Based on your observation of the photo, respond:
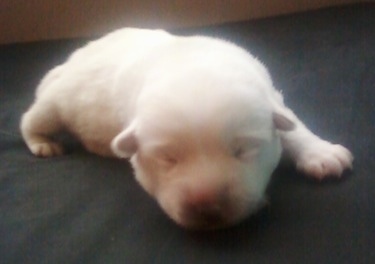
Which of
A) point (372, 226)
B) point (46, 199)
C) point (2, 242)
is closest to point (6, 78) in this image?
point (46, 199)

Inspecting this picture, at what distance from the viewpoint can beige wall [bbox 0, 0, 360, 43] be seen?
9.80 ft

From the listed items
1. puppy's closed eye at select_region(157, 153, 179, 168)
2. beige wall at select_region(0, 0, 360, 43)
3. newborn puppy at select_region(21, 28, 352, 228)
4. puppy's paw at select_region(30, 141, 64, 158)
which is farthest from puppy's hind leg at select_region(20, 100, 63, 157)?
beige wall at select_region(0, 0, 360, 43)

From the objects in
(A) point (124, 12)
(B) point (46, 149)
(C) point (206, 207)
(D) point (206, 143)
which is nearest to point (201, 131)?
(D) point (206, 143)

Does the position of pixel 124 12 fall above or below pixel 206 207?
below

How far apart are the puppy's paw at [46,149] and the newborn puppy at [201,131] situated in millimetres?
147

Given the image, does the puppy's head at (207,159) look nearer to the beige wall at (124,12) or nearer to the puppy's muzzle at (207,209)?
the puppy's muzzle at (207,209)

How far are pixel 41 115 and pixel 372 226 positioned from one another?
3.44 feet

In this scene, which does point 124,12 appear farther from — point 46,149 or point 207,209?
point 207,209

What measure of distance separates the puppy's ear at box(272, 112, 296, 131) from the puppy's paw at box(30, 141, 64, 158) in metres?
0.72

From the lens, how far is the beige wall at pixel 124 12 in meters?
2.99

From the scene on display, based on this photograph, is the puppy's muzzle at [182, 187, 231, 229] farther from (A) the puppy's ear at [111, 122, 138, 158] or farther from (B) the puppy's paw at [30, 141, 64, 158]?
(B) the puppy's paw at [30, 141, 64, 158]

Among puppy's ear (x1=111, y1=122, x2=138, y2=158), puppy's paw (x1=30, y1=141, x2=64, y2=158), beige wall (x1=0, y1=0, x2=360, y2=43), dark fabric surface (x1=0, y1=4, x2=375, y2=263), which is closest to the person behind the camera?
dark fabric surface (x1=0, y1=4, x2=375, y2=263)

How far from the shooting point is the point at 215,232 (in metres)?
1.21

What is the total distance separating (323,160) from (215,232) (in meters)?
0.33
